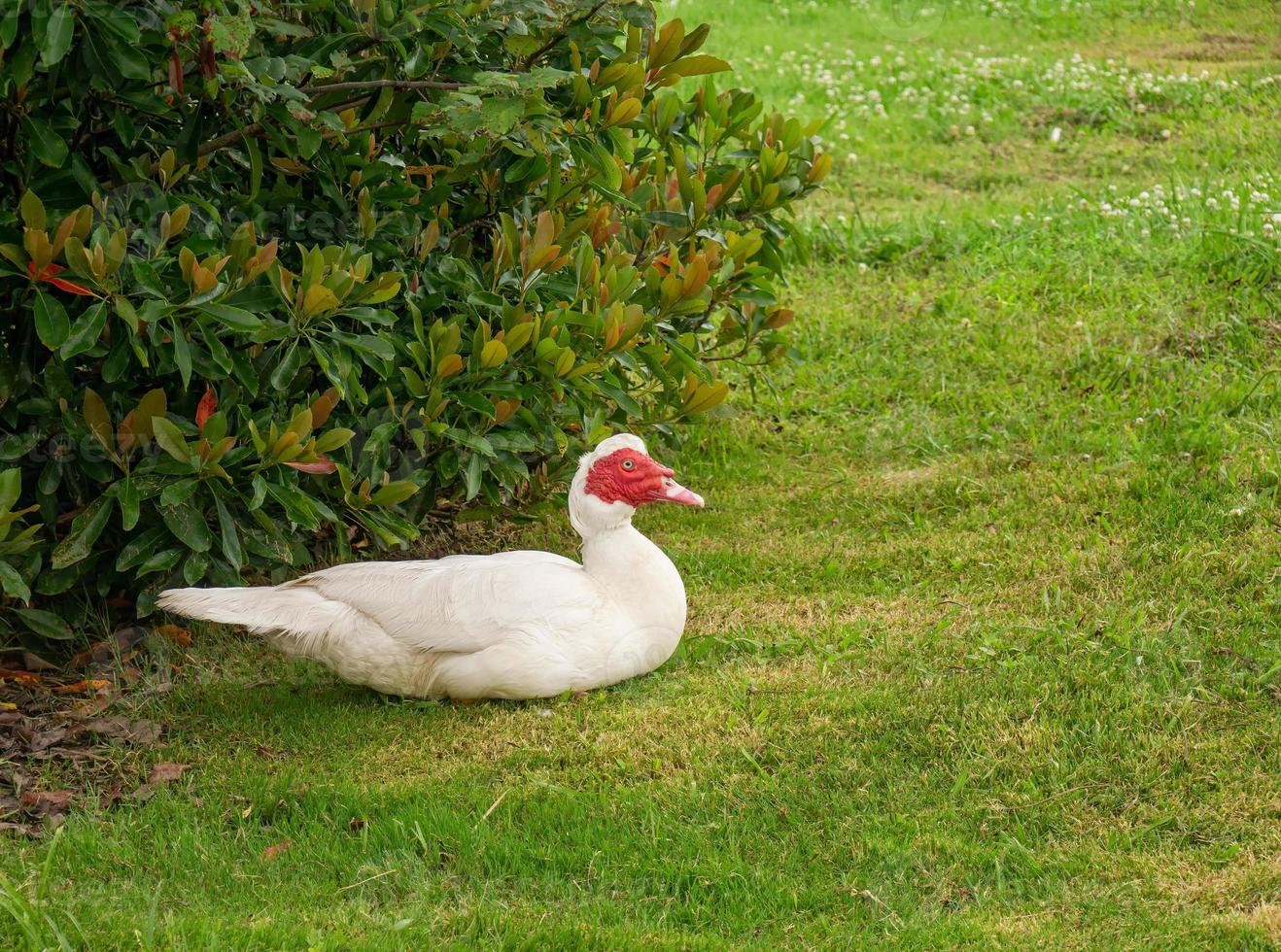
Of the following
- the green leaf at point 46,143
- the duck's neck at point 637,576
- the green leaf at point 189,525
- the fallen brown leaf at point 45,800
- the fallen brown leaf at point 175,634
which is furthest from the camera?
the fallen brown leaf at point 175,634

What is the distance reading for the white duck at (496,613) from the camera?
441 centimetres

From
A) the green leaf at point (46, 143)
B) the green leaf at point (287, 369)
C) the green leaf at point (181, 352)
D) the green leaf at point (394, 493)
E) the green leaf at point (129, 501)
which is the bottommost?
the green leaf at point (394, 493)

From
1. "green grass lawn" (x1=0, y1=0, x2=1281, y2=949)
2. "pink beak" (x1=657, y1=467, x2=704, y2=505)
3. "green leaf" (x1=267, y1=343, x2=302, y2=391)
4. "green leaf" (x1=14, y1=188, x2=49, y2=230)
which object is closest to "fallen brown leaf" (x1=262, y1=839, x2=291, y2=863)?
"green grass lawn" (x1=0, y1=0, x2=1281, y2=949)

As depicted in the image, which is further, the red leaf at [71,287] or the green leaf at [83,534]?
the green leaf at [83,534]

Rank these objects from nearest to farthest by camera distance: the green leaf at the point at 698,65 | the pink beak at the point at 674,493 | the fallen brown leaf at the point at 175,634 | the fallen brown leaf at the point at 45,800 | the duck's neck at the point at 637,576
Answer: the fallen brown leaf at the point at 45,800 < the duck's neck at the point at 637,576 < the pink beak at the point at 674,493 < the fallen brown leaf at the point at 175,634 < the green leaf at the point at 698,65

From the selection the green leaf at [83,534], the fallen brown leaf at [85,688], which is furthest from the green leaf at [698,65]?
the fallen brown leaf at [85,688]

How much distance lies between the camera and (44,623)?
4629 millimetres

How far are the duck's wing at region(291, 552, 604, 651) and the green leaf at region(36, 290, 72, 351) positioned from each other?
3.55ft

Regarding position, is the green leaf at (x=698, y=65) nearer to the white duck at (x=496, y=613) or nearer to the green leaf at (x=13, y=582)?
the white duck at (x=496, y=613)

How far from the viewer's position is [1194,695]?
169 inches

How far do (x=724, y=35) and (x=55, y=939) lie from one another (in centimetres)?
1124

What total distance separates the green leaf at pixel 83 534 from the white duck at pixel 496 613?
0.30 meters

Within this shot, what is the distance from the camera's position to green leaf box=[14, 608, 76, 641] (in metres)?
4.60

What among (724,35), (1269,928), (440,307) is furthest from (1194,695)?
(724,35)
